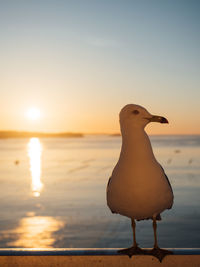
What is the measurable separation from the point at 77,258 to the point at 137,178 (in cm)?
86

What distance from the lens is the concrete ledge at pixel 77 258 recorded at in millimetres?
3025

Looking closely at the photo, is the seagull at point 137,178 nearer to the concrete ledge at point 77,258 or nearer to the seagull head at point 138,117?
the seagull head at point 138,117

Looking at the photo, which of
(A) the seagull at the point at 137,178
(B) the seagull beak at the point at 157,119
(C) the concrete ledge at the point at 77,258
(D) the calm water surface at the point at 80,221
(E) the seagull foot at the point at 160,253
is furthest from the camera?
(D) the calm water surface at the point at 80,221

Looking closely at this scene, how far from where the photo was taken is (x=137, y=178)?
11.0 ft

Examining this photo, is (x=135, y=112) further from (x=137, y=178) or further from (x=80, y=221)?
(x=80, y=221)

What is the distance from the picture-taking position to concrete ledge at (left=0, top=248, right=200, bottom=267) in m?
3.03

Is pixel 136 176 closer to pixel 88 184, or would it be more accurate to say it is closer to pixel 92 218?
pixel 92 218

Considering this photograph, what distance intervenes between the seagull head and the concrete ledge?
46.1 inches

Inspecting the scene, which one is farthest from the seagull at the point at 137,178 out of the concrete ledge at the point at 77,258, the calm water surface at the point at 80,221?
the calm water surface at the point at 80,221

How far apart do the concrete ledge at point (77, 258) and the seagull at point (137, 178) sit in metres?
0.14

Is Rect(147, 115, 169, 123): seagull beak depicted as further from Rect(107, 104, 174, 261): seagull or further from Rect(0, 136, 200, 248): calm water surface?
Rect(0, 136, 200, 248): calm water surface

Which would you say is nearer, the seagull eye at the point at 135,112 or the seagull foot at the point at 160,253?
the seagull foot at the point at 160,253

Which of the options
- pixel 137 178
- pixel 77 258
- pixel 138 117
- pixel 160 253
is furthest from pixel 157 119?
pixel 77 258

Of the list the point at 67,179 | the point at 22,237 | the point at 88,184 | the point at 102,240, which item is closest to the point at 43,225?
the point at 22,237
